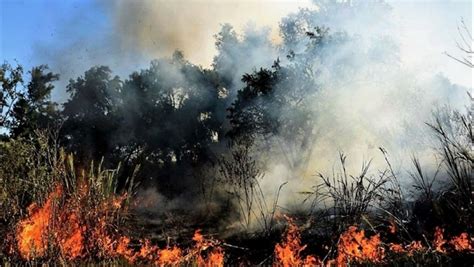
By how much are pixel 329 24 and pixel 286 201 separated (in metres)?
12.5

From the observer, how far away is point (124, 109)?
3834cm

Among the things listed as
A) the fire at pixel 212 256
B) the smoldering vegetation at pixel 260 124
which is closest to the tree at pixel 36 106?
the smoldering vegetation at pixel 260 124

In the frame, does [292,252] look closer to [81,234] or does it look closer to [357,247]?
[357,247]

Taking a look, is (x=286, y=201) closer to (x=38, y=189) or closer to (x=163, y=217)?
(x=163, y=217)

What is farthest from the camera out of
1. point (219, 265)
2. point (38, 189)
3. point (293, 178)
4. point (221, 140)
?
point (221, 140)

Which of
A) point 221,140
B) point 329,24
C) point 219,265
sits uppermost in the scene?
point 329,24

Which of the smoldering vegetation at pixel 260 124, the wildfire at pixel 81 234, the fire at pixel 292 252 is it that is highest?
the smoldering vegetation at pixel 260 124

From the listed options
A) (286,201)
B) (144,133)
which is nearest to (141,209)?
(144,133)

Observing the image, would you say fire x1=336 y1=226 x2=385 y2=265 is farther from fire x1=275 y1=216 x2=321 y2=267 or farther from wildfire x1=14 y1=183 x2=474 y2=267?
fire x1=275 y1=216 x2=321 y2=267

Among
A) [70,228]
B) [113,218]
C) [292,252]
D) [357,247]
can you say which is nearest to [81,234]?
[70,228]

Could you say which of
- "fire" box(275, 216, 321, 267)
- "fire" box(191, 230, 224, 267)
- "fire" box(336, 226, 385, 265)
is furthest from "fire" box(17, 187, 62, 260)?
"fire" box(275, 216, 321, 267)

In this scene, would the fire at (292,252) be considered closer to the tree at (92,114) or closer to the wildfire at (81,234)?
the wildfire at (81,234)

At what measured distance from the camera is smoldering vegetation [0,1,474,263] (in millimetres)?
24234

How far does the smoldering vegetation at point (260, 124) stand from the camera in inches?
954
